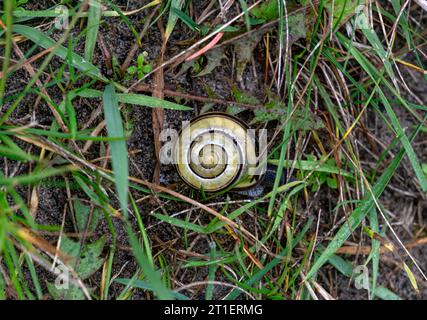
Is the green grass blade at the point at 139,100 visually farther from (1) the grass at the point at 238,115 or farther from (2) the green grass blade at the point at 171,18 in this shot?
(2) the green grass blade at the point at 171,18

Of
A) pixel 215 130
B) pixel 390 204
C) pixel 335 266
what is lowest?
pixel 335 266

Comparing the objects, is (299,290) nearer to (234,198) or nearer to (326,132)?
(234,198)

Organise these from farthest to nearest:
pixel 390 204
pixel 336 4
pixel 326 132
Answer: pixel 390 204
pixel 326 132
pixel 336 4

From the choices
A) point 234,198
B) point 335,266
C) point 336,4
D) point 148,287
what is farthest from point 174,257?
point 336,4

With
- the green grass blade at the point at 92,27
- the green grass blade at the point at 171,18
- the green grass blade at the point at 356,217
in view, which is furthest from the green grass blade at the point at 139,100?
the green grass blade at the point at 356,217

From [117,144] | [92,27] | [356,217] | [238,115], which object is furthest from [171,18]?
[356,217]

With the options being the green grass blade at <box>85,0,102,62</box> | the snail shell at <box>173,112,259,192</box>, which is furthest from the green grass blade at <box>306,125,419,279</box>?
the green grass blade at <box>85,0,102,62</box>

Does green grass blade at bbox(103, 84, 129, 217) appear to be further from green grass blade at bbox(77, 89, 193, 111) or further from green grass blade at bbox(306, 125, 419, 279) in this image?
green grass blade at bbox(306, 125, 419, 279)
